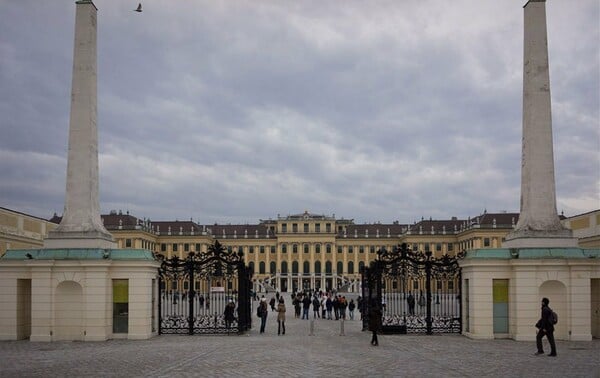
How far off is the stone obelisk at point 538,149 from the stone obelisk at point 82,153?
1587 cm

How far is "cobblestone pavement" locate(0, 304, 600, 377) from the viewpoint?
18.0 m

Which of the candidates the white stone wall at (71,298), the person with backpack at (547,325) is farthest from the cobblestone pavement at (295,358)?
the white stone wall at (71,298)

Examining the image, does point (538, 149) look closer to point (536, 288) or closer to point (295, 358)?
point (536, 288)

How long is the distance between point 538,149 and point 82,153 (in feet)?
54.5

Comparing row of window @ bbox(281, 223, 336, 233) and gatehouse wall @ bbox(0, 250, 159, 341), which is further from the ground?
row of window @ bbox(281, 223, 336, 233)

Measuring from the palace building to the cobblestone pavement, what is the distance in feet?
328

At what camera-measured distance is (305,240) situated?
146 m

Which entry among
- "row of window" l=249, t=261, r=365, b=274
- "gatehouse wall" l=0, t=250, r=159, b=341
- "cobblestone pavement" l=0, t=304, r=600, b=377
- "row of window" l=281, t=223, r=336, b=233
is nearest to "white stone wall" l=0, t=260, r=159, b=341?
"gatehouse wall" l=0, t=250, r=159, b=341

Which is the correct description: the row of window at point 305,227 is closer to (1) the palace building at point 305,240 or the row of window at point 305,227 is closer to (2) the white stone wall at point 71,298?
(1) the palace building at point 305,240

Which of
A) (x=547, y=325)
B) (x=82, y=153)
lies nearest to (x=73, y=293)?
(x=82, y=153)

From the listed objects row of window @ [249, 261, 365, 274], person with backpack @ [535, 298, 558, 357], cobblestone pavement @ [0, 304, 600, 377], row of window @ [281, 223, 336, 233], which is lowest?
row of window @ [249, 261, 365, 274]

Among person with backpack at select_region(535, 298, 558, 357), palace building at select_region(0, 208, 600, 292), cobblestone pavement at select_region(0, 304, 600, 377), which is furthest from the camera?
palace building at select_region(0, 208, 600, 292)

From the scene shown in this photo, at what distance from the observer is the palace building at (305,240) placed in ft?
425

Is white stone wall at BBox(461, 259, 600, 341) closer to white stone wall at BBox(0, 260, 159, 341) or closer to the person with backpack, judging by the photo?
the person with backpack
